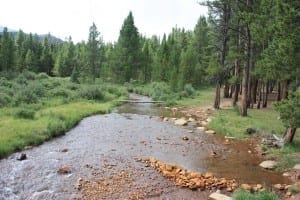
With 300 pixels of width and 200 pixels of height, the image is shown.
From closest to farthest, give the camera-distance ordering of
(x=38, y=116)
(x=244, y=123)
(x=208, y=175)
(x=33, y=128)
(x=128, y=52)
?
(x=208, y=175)
(x=33, y=128)
(x=38, y=116)
(x=244, y=123)
(x=128, y=52)

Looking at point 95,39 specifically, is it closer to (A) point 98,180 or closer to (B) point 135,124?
(B) point 135,124

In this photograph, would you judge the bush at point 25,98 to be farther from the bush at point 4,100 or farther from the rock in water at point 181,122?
the rock in water at point 181,122

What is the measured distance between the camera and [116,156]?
1577 cm

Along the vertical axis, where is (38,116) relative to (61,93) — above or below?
below

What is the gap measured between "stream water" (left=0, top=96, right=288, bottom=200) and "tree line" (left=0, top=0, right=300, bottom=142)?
15.3 feet

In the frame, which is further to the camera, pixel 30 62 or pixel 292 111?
pixel 30 62

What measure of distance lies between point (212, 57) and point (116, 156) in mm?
28037

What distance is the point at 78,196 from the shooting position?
1086cm

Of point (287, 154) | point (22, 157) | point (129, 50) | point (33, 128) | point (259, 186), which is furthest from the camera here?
point (129, 50)

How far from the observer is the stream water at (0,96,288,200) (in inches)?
459

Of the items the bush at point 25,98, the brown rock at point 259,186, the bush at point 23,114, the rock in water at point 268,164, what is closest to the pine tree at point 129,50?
the bush at point 25,98

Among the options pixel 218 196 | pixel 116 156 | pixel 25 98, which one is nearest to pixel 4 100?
pixel 25 98

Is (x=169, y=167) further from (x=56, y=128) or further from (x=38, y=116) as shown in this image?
(x=38, y=116)

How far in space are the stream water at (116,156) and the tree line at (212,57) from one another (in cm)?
466
